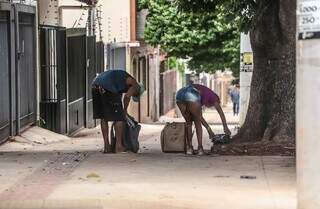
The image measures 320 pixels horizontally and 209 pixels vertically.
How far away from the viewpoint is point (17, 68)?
14.3 m

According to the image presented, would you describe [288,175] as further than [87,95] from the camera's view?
No

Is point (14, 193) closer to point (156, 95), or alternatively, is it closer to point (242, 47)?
point (242, 47)

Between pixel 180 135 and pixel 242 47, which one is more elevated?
pixel 242 47

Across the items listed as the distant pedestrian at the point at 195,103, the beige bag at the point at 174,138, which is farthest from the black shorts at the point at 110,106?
the distant pedestrian at the point at 195,103

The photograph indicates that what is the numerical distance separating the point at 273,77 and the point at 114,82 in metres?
2.46

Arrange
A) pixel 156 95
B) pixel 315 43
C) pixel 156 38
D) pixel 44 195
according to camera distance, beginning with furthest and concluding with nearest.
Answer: pixel 156 95, pixel 156 38, pixel 44 195, pixel 315 43

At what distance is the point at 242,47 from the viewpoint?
19219 mm

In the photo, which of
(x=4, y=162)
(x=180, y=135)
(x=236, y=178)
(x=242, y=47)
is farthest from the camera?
(x=242, y=47)

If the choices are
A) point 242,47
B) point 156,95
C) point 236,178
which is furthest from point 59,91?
point 156,95

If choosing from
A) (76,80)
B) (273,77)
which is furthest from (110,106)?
(76,80)

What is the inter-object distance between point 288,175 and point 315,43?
131 inches

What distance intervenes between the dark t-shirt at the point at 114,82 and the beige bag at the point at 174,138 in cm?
93

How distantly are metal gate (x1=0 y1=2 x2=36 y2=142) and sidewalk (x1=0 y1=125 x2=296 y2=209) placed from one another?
7.35 ft

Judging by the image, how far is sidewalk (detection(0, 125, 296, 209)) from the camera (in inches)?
294
